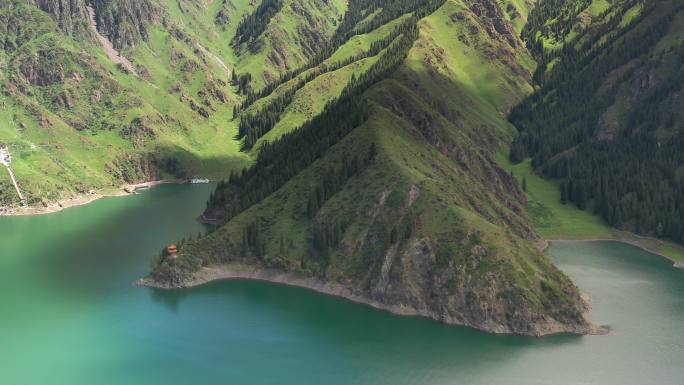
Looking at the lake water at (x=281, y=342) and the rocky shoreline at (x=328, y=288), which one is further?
the rocky shoreline at (x=328, y=288)

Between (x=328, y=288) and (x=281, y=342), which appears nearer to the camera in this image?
(x=281, y=342)

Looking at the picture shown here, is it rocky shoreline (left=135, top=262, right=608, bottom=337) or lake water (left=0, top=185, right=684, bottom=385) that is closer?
lake water (left=0, top=185, right=684, bottom=385)

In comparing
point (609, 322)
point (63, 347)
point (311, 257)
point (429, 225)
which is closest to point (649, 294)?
point (609, 322)

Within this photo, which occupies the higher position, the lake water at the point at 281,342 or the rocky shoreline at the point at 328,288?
the rocky shoreline at the point at 328,288

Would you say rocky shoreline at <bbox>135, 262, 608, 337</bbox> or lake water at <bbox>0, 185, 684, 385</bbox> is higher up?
rocky shoreline at <bbox>135, 262, 608, 337</bbox>

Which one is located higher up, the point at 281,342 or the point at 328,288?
the point at 328,288
